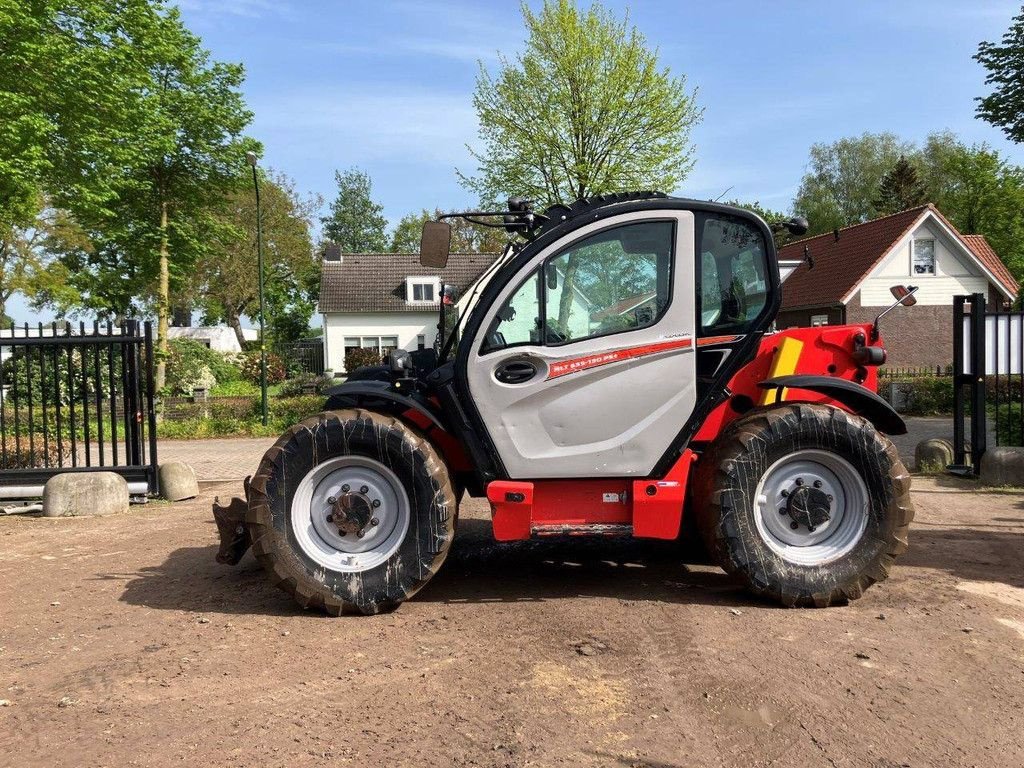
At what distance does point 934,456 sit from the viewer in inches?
405

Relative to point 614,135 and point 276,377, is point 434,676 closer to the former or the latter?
point 614,135

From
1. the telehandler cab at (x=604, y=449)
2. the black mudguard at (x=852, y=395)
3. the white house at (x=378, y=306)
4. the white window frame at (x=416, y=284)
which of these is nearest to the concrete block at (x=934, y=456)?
the black mudguard at (x=852, y=395)

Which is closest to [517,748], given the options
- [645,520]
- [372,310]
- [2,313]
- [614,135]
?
[645,520]

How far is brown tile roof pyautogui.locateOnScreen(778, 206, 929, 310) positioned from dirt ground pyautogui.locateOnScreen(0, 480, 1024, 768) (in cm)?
2696

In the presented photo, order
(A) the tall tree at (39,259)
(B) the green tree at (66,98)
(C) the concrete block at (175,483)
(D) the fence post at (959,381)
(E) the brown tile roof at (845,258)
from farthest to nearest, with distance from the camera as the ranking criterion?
(E) the brown tile roof at (845,258) < (A) the tall tree at (39,259) < (B) the green tree at (66,98) < (D) the fence post at (959,381) < (C) the concrete block at (175,483)


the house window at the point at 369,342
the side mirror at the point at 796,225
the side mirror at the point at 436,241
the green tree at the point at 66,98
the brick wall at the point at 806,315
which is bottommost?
the side mirror at the point at 436,241

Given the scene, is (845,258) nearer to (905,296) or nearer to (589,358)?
(905,296)

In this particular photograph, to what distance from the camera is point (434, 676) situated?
405cm

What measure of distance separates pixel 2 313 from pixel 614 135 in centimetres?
1959

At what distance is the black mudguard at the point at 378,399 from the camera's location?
5184 mm

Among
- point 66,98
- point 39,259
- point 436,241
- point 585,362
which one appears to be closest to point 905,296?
point 585,362

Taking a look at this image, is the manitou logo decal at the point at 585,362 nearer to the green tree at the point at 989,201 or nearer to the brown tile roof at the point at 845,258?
the brown tile roof at the point at 845,258

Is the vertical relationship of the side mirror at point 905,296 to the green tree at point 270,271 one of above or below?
below

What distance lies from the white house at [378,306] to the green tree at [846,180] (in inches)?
1073
